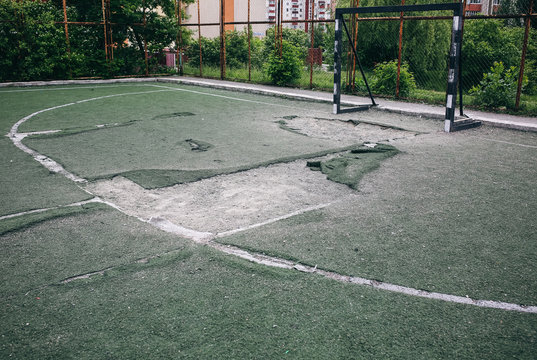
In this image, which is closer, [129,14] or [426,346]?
[426,346]

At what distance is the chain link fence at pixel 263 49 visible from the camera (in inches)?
Answer: 574

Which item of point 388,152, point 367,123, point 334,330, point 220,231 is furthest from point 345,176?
point 367,123

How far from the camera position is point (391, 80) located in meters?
13.6

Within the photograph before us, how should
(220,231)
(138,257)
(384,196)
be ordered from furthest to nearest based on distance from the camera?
(384,196) < (220,231) < (138,257)

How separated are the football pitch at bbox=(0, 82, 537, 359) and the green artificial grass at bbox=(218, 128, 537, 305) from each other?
0.07ft

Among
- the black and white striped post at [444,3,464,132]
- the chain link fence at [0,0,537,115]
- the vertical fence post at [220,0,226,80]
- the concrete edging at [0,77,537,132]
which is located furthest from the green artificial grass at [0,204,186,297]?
the vertical fence post at [220,0,226,80]

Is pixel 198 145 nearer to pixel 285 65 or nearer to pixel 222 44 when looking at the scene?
pixel 285 65

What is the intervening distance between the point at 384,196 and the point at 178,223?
2401 mm

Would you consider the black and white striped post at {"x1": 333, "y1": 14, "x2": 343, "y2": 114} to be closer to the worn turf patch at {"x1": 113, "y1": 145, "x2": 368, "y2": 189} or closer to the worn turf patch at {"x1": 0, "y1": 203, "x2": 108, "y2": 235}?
the worn turf patch at {"x1": 113, "y1": 145, "x2": 368, "y2": 189}

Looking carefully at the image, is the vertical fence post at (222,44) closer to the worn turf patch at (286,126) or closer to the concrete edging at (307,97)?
the concrete edging at (307,97)

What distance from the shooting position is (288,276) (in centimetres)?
350

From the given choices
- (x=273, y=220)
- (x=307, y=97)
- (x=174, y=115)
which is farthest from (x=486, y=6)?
(x=273, y=220)

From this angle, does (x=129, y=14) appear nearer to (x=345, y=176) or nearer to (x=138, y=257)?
(x=345, y=176)

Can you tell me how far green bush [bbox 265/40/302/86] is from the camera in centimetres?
1661
